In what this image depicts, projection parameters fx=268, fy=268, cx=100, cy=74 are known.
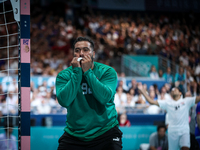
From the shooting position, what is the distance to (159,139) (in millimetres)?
7488

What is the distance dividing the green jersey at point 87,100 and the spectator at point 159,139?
16.4ft

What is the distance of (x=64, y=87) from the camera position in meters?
2.58

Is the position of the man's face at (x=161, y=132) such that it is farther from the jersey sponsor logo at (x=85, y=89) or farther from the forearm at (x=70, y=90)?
the forearm at (x=70, y=90)

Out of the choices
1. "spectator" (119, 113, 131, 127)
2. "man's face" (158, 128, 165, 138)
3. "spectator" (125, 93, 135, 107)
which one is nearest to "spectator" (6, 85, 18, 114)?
"spectator" (119, 113, 131, 127)

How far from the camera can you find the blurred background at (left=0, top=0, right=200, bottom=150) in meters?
8.79

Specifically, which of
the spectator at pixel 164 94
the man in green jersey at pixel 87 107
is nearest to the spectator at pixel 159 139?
→ the spectator at pixel 164 94

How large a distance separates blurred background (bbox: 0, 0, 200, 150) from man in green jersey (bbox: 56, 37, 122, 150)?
502 cm

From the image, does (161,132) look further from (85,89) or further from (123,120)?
(85,89)

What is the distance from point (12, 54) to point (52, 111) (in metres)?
4.07

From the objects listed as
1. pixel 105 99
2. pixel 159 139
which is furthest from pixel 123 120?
pixel 105 99

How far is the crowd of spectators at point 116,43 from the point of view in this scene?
1068 centimetres

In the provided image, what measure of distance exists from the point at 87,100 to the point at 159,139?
17.6 ft

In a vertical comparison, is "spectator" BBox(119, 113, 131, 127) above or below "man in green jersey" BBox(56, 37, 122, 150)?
below

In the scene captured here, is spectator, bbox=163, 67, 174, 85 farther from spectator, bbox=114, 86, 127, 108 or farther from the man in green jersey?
the man in green jersey
